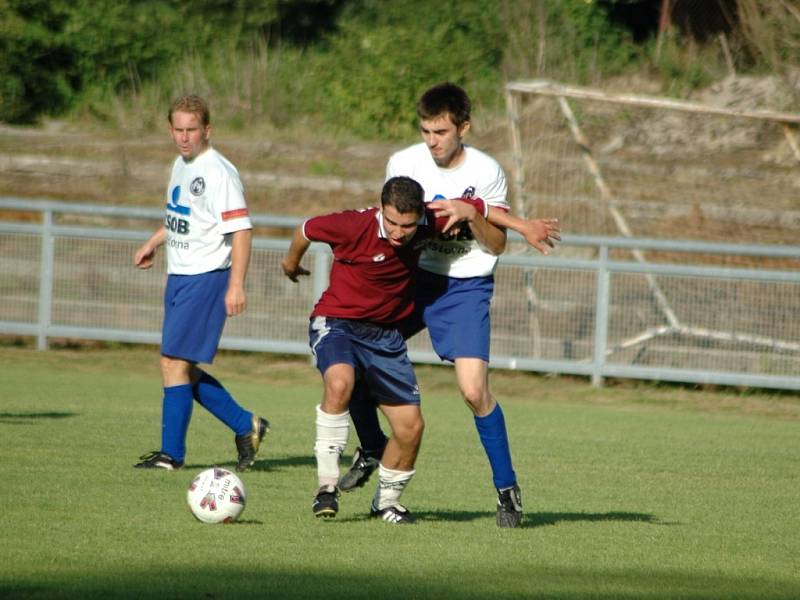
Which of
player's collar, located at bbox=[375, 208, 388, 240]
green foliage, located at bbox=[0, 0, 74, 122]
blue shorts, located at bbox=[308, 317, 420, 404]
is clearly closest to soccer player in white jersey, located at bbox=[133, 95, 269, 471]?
blue shorts, located at bbox=[308, 317, 420, 404]

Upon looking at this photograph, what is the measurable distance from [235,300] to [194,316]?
19.5 inches

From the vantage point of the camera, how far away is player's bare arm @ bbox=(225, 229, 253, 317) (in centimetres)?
763

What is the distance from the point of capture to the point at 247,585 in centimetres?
505

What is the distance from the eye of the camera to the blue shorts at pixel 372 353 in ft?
21.2

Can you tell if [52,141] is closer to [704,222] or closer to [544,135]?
[544,135]

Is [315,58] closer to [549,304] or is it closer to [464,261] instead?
[549,304]

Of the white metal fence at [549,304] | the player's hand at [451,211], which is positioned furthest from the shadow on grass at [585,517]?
the white metal fence at [549,304]

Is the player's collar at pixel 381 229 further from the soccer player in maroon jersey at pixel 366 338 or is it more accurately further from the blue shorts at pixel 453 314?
the blue shorts at pixel 453 314

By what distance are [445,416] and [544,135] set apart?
6.09 metres

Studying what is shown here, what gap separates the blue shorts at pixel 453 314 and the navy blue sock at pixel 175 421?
1.81m

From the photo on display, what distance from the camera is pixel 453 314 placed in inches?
267

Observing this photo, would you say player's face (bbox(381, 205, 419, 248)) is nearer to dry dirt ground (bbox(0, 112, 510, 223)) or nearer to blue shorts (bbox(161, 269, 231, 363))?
blue shorts (bbox(161, 269, 231, 363))

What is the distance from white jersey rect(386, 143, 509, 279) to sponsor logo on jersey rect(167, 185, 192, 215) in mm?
1640

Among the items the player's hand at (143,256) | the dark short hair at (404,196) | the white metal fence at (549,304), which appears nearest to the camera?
the dark short hair at (404,196)
